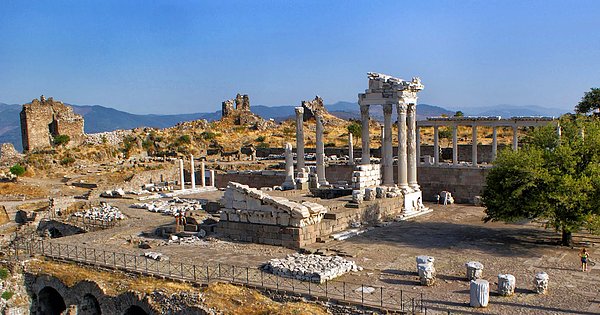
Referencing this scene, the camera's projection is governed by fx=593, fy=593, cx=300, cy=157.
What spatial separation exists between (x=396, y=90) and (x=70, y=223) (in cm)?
1907

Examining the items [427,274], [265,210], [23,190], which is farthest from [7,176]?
[427,274]

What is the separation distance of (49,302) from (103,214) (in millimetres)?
10227

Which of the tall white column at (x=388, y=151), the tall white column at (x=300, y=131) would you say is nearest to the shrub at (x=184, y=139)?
the tall white column at (x=300, y=131)

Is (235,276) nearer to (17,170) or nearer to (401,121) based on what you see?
(401,121)

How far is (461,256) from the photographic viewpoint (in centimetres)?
2155

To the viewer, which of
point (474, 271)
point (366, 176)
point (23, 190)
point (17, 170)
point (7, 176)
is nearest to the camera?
point (474, 271)

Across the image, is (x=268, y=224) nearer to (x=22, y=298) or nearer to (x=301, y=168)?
Result: (x=22, y=298)

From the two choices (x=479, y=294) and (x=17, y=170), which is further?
(x=17, y=170)

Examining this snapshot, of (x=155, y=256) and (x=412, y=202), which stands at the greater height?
(x=412, y=202)

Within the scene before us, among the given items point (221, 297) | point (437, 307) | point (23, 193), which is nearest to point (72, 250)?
point (221, 297)

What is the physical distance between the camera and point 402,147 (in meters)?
32.3

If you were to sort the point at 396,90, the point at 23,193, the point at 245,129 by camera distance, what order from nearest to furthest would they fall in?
the point at 396,90 < the point at 23,193 < the point at 245,129

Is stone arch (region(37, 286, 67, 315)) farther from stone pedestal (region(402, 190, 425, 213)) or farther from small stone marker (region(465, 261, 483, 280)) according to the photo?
stone pedestal (region(402, 190, 425, 213))

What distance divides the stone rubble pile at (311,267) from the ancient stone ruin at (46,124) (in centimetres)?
5026
